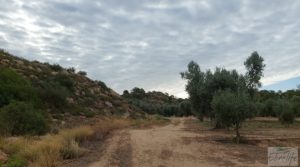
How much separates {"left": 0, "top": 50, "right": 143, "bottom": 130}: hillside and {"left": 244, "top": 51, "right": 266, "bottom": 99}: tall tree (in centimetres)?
1862

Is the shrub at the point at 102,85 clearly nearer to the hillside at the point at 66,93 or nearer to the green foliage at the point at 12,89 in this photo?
the hillside at the point at 66,93

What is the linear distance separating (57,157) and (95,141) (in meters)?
10.9

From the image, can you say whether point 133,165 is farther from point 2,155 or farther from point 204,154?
point 2,155

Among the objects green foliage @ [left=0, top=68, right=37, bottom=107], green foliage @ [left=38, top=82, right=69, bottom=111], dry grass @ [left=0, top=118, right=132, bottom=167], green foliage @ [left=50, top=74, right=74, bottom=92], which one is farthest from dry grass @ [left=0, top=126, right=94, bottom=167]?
green foliage @ [left=50, top=74, right=74, bottom=92]

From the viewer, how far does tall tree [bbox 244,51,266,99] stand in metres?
42.8

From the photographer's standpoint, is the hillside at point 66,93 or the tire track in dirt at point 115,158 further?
the hillside at point 66,93

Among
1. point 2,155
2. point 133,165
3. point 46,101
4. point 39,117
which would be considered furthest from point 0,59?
point 133,165

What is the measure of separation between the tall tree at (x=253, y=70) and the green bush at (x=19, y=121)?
884 inches

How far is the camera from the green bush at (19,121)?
26.6 metres

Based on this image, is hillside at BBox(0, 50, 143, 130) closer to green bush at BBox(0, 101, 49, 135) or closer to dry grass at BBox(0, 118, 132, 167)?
green bush at BBox(0, 101, 49, 135)

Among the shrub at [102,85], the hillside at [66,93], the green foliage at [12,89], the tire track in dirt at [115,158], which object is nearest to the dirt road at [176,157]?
the tire track in dirt at [115,158]

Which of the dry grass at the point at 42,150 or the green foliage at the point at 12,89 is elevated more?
the green foliage at the point at 12,89

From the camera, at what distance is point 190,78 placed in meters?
45.3

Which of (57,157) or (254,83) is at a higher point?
(254,83)
